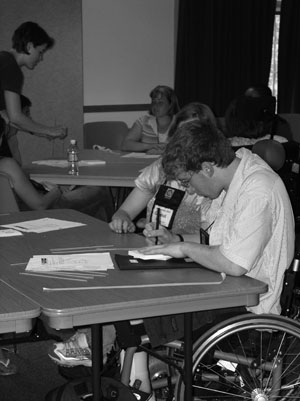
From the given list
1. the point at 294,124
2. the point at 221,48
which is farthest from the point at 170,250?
the point at 221,48

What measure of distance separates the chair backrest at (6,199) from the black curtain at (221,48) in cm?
424

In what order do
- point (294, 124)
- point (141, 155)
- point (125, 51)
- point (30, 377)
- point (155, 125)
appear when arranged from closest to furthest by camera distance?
1. point (30, 377)
2. point (141, 155)
3. point (155, 125)
4. point (294, 124)
5. point (125, 51)

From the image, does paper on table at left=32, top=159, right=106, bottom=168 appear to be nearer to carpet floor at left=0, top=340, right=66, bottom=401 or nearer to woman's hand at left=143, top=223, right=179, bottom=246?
carpet floor at left=0, top=340, right=66, bottom=401

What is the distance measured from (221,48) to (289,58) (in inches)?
33.1

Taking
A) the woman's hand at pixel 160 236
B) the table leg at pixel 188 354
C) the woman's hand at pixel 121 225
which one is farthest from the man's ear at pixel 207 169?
the woman's hand at pixel 121 225

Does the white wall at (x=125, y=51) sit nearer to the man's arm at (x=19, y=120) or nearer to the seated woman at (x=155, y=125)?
the seated woman at (x=155, y=125)

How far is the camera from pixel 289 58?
8148 mm

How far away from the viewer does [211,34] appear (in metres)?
7.74

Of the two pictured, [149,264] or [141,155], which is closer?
[149,264]

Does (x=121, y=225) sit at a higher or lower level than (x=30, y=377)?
higher

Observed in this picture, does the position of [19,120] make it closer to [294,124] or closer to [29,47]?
[29,47]

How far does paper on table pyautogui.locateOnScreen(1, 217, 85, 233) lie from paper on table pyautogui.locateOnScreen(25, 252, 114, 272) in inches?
19.8

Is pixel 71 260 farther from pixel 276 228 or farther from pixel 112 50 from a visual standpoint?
pixel 112 50

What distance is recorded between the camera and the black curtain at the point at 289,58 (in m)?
8.02
